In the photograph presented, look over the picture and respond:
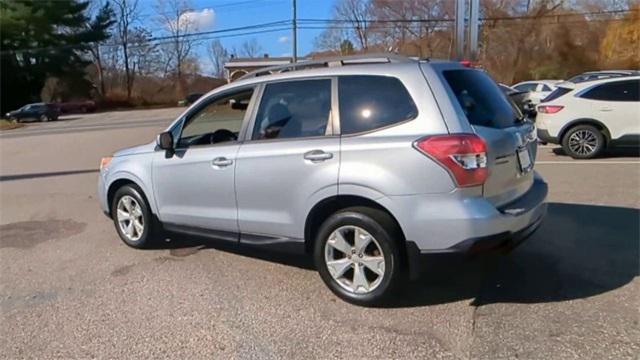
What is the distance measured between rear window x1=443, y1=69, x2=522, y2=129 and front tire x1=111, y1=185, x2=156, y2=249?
323 centimetres

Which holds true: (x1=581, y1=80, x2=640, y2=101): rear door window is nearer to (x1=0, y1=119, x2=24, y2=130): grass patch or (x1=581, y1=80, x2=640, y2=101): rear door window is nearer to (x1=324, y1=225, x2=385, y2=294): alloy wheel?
(x1=324, y1=225, x2=385, y2=294): alloy wheel

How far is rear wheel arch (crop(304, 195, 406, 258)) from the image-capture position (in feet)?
11.8

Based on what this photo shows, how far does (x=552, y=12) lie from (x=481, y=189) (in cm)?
5042

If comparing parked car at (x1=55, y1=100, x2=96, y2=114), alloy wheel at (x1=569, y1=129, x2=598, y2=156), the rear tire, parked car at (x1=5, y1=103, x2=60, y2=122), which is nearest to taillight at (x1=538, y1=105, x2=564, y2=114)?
the rear tire

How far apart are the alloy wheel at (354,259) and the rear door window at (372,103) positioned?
76 cm

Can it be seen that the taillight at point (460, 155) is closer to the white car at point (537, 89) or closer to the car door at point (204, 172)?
the car door at point (204, 172)

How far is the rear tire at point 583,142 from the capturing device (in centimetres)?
963

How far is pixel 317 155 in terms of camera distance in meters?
3.78

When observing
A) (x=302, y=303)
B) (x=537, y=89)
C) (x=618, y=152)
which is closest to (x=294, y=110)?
(x=302, y=303)

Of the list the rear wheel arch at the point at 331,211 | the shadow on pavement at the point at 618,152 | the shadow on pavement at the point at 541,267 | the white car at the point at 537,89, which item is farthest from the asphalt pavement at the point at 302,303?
the white car at the point at 537,89

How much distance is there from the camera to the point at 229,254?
508 cm

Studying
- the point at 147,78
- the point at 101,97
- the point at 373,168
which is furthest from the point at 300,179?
the point at 147,78

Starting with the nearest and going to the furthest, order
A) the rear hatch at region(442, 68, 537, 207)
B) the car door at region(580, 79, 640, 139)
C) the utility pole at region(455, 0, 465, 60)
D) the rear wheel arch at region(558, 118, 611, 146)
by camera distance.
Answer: the rear hatch at region(442, 68, 537, 207) → the car door at region(580, 79, 640, 139) → the rear wheel arch at region(558, 118, 611, 146) → the utility pole at region(455, 0, 465, 60)

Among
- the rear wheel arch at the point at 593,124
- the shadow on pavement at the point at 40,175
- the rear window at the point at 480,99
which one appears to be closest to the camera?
the rear window at the point at 480,99
